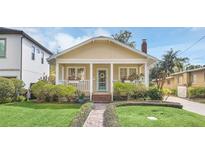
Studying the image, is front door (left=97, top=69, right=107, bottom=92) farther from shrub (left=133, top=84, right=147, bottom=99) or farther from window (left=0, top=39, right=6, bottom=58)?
window (left=0, top=39, right=6, bottom=58)

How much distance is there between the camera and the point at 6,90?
49.4 ft

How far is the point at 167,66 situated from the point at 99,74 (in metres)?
12.3

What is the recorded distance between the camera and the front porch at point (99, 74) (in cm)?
1703

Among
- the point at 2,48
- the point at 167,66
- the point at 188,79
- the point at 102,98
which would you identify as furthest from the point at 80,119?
the point at 167,66

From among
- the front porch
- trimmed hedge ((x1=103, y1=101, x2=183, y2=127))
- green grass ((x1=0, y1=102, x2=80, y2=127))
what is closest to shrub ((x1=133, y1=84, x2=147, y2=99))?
the front porch

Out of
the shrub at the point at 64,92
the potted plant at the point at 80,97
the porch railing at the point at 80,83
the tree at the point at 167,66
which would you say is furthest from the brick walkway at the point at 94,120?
the tree at the point at 167,66

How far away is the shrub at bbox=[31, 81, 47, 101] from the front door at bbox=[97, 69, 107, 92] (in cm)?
361

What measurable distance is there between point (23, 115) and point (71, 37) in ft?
19.7

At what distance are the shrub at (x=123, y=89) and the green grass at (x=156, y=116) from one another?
10.4 feet

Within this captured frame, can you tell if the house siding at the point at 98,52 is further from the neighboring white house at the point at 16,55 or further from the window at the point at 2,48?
the window at the point at 2,48

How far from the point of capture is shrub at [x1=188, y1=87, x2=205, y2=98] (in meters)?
16.9
